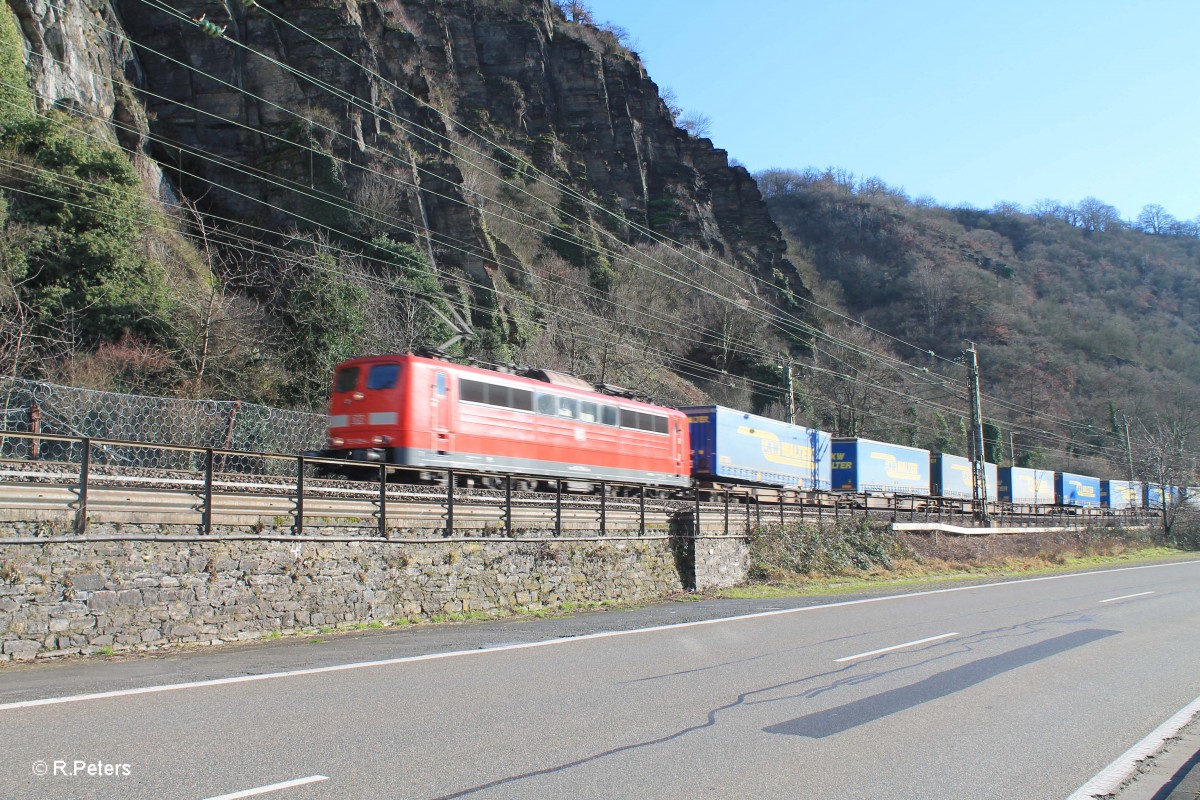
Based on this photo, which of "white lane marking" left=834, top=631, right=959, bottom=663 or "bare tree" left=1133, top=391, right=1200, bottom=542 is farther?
"bare tree" left=1133, top=391, right=1200, bottom=542

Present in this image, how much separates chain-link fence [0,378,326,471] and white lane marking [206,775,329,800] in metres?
12.7

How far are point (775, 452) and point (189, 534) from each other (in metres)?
25.6

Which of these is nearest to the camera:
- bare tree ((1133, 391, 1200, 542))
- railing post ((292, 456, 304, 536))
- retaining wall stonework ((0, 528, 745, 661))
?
retaining wall stonework ((0, 528, 745, 661))

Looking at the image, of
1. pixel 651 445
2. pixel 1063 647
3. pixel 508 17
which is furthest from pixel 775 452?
pixel 508 17

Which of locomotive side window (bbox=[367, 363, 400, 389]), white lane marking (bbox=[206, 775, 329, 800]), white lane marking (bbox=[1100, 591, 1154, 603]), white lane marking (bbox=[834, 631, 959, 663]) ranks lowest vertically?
white lane marking (bbox=[1100, 591, 1154, 603])

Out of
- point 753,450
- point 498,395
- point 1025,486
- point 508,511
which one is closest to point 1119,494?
point 1025,486

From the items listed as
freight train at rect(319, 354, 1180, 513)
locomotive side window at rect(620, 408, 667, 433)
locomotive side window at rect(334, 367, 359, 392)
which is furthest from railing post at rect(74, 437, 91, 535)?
locomotive side window at rect(620, 408, 667, 433)

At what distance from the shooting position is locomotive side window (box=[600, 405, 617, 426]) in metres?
24.9

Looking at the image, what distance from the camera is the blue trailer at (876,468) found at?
3903 cm

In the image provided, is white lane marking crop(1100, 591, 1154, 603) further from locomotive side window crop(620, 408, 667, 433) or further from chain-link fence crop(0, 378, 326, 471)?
chain-link fence crop(0, 378, 326, 471)

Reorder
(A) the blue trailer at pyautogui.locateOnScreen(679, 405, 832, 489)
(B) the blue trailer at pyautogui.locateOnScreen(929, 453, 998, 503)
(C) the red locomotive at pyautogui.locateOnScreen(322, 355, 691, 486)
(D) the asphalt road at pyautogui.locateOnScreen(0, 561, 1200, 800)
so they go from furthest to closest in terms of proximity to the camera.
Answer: (B) the blue trailer at pyautogui.locateOnScreen(929, 453, 998, 503)
(A) the blue trailer at pyautogui.locateOnScreen(679, 405, 832, 489)
(C) the red locomotive at pyautogui.locateOnScreen(322, 355, 691, 486)
(D) the asphalt road at pyautogui.locateOnScreen(0, 561, 1200, 800)

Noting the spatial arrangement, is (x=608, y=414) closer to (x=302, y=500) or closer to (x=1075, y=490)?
(x=302, y=500)

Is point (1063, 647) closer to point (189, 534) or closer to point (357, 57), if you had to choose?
point (189, 534)

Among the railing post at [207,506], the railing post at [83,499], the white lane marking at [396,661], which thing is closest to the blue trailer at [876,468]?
the white lane marking at [396,661]
